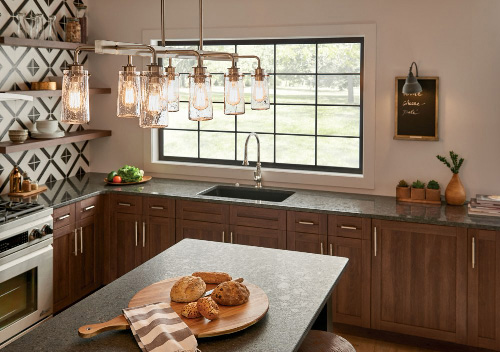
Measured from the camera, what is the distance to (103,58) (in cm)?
586

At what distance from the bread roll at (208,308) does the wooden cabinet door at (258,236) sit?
2.25m

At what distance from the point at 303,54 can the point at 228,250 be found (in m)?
2.45

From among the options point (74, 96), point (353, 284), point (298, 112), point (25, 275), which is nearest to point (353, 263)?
point (353, 284)

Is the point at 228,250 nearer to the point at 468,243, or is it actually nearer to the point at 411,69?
the point at 468,243

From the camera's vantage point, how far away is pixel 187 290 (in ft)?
8.59

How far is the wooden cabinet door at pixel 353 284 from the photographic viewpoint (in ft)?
14.7

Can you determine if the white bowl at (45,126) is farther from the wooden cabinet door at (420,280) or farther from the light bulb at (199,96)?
the light bulb at (199,96)

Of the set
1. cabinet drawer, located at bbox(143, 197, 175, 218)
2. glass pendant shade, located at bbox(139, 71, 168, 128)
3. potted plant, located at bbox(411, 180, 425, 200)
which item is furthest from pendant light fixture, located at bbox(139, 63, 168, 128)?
potted plant, located at bbox(411, 180, 425, 200)

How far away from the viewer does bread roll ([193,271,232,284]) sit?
2.82 metres

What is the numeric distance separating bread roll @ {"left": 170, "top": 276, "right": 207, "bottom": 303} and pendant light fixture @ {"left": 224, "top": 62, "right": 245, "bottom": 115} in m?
0.79

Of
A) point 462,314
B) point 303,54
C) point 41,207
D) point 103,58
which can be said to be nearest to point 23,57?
point 103,58

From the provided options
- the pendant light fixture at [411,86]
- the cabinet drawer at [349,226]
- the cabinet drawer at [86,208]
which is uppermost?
the pendant light fixture at [411,86]

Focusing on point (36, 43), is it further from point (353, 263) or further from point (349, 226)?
point (353, 263)

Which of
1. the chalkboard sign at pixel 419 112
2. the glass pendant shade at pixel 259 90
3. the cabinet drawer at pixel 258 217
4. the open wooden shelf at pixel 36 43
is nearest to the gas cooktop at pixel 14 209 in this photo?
the open wooden shelf at pixel 36 43
